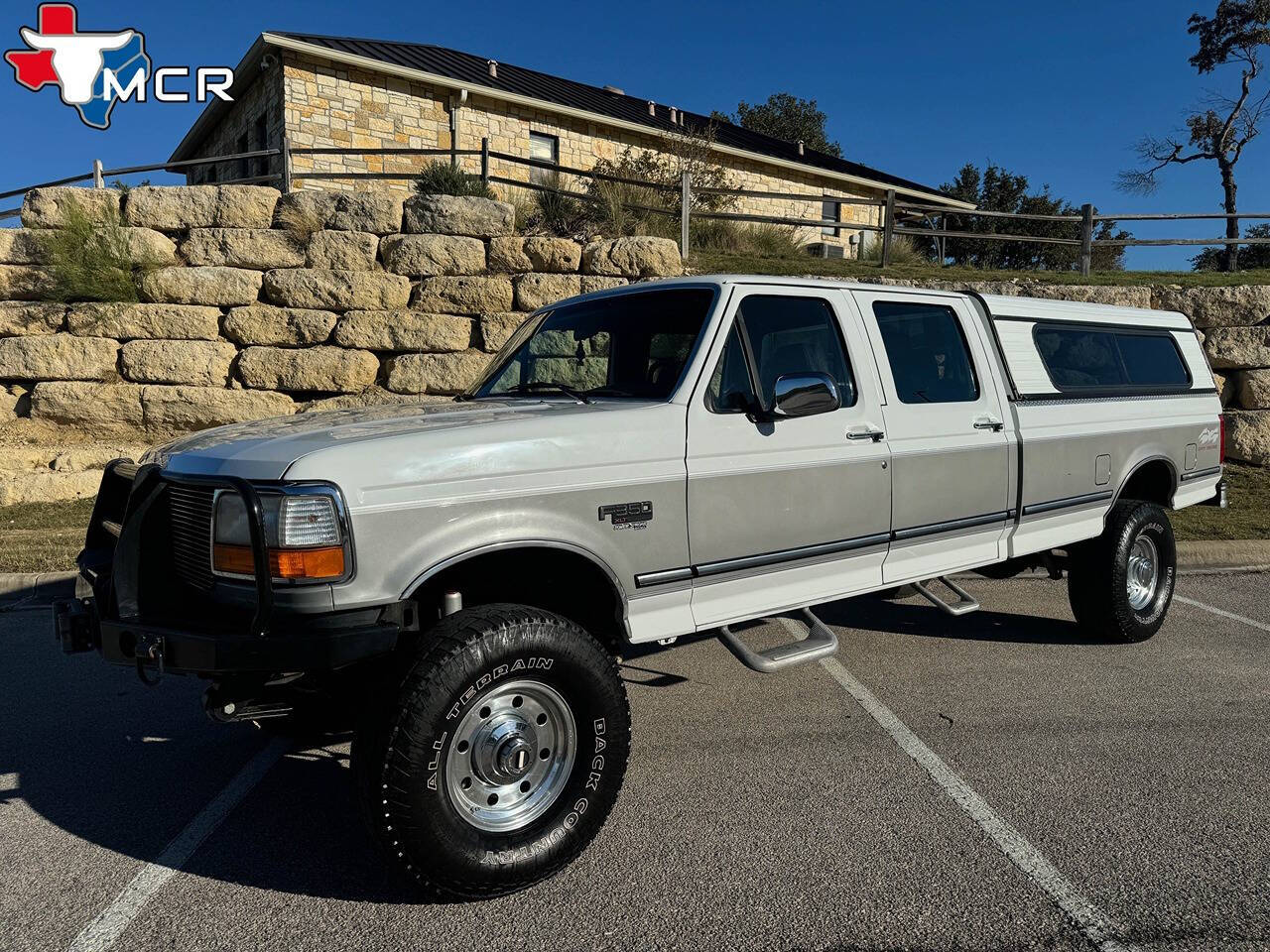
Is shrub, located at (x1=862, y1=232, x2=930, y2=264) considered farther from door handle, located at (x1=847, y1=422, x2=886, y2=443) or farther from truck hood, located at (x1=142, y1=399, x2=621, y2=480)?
truck hood, located at (x1=142, y1=399, x2=621, y2=480)

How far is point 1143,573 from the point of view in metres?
5.59

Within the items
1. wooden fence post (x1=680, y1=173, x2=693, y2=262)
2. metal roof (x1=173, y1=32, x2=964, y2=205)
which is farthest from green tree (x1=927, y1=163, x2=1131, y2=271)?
wooden fence post (x1=680, y1=173, x2=693, y2=262)

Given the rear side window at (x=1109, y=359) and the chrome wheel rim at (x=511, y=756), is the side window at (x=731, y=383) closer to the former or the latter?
the chrome wheel rim at (x=511, y=756)

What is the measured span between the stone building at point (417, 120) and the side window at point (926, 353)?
10184 millimetres

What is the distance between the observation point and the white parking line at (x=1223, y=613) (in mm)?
5848

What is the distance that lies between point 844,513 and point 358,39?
69.1 feet

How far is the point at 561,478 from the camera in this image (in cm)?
304

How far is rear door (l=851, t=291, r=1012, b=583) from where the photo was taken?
4.16 metres

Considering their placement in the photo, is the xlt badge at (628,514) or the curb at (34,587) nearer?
the xlt badge at (628,514)

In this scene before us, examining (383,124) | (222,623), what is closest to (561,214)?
(383,124)

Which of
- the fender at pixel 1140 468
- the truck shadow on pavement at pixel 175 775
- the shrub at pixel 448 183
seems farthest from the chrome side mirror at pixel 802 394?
the shrub at pixel 448 183

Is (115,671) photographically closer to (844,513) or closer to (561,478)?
(561,478)

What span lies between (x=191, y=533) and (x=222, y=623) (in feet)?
1.32

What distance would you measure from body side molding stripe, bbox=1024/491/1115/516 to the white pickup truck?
2 cm
